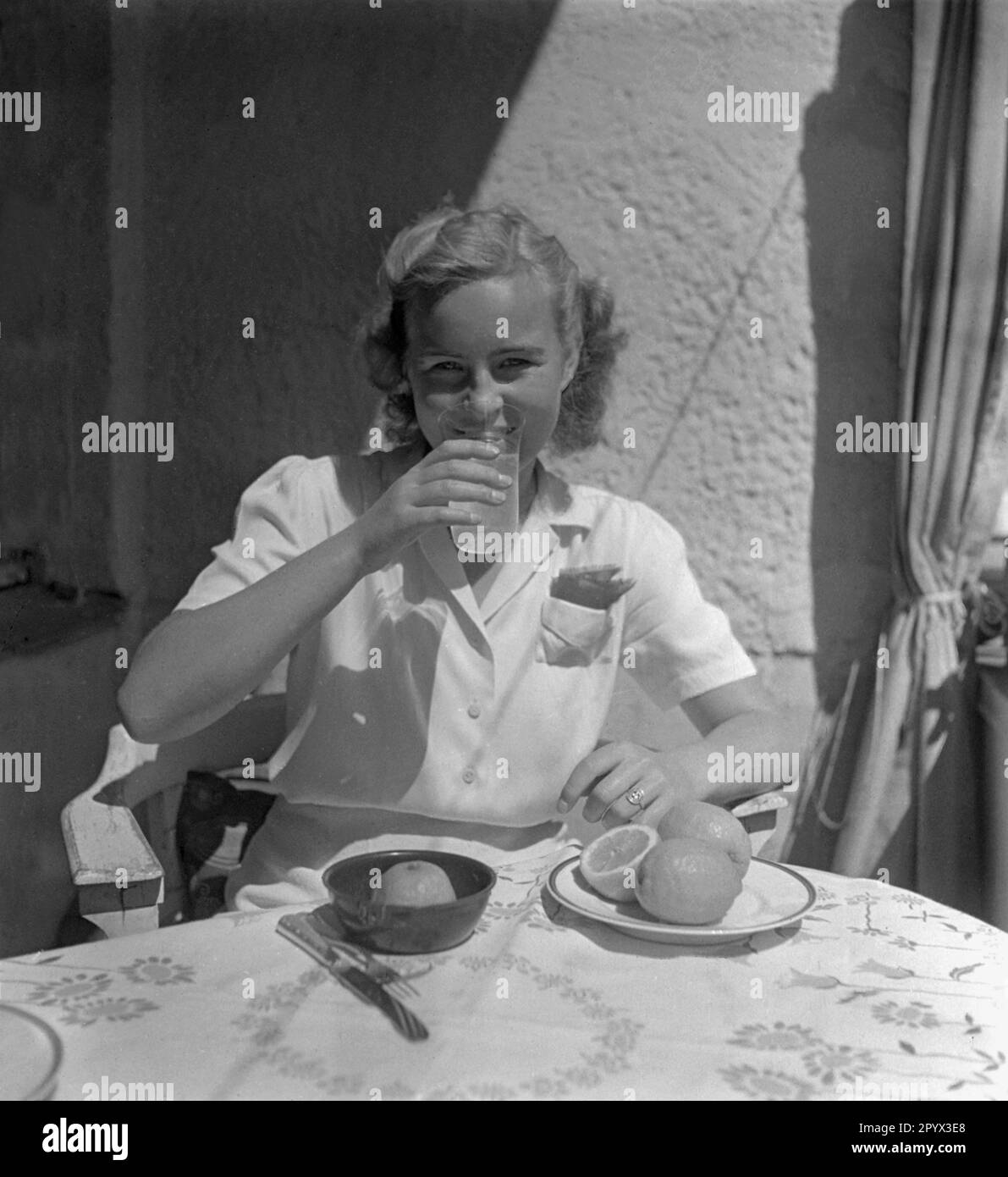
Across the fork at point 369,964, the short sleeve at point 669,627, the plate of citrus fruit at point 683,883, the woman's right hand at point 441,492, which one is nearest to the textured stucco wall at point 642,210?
the short sleeve at point 669,627

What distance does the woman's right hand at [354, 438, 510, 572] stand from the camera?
132cm

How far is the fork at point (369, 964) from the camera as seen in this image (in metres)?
0.96

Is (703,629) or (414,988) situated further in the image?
(703,629)

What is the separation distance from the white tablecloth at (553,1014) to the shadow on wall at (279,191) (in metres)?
1.91

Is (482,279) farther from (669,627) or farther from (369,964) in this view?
(369,964)

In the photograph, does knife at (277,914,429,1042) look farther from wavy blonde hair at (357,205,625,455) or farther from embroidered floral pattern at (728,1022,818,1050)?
wavy blonde hair at (357,205,625,455)

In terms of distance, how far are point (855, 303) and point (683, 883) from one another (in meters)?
1.91

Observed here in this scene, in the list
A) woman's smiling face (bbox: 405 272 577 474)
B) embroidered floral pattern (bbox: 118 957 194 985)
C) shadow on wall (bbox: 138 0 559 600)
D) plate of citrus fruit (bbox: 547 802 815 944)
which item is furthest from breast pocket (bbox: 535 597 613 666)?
shadow on wall (bbox: 138 0 559 600)

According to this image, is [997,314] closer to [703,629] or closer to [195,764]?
[703,629]

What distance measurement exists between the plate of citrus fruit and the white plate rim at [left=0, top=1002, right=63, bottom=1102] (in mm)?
474

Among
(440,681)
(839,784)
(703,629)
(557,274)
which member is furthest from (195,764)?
(839,784)

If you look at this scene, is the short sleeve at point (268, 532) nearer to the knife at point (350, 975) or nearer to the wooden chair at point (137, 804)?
the wooden chair at point (137, 804)

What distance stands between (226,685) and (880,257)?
187 cm
